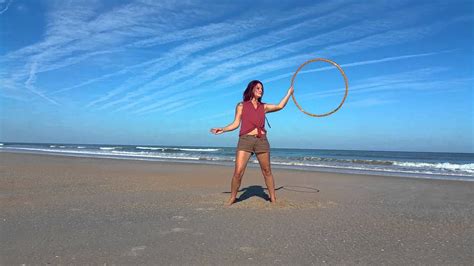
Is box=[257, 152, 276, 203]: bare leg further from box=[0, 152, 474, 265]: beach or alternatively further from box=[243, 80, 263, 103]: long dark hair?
box=[243, 80, 263, 103]: long dark hair

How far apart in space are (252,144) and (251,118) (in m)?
0.51

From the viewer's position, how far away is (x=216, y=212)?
258 inches

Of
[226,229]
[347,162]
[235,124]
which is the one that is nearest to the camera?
[226,229]

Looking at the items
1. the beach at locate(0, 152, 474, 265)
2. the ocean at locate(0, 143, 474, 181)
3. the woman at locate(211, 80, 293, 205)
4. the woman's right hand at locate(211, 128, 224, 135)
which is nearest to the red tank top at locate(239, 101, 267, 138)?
the woman at locate(211, 80, 293, 205)

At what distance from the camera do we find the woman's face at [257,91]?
23.8ft

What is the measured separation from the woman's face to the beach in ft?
7.04

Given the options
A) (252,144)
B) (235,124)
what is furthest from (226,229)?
(235,124)

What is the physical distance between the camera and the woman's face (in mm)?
7242

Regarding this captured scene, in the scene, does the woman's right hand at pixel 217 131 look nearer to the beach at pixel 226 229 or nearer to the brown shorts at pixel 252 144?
the brown shorts at pixel 252 144

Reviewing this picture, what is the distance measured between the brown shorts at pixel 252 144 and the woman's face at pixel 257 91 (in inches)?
31.3

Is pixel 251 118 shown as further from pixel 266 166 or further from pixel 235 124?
pixel 266 166

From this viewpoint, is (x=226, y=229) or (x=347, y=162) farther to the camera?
(x=347, y=162)

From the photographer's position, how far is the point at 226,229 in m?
5.31

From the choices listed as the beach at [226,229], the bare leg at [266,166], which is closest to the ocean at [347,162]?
the beach at [226,229]
